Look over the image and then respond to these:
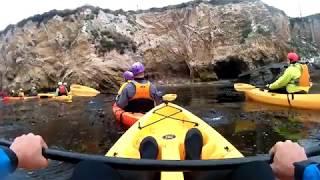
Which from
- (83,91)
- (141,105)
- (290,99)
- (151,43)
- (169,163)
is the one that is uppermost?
(151,43)

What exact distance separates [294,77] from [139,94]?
4.71 metres

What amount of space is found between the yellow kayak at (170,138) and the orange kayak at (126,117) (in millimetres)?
2760

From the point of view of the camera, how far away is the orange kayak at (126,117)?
27.0ft

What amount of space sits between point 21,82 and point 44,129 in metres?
20.9

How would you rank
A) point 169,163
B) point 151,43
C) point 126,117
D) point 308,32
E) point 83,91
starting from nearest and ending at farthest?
point 169,163
point 126,117
point 83,91
point 151,43
point 308,32

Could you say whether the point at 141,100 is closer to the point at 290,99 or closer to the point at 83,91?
the point at 290,99

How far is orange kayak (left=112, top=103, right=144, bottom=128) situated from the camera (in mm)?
8236

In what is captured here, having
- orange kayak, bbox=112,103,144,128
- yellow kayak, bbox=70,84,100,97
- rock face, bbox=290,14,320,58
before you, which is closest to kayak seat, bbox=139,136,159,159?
orange kayak, bbox=112,103,144,128

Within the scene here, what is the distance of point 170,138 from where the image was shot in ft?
13.6

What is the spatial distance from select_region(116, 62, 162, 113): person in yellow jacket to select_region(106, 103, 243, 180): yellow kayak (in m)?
2.98

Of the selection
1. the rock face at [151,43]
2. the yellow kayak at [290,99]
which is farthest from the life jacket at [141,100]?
the rock face at [151,43]

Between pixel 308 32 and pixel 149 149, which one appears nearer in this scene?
pixel 149 149

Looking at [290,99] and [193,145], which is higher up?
[193,145]

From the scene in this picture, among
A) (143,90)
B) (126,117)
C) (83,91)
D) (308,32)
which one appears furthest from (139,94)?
(308,32)
